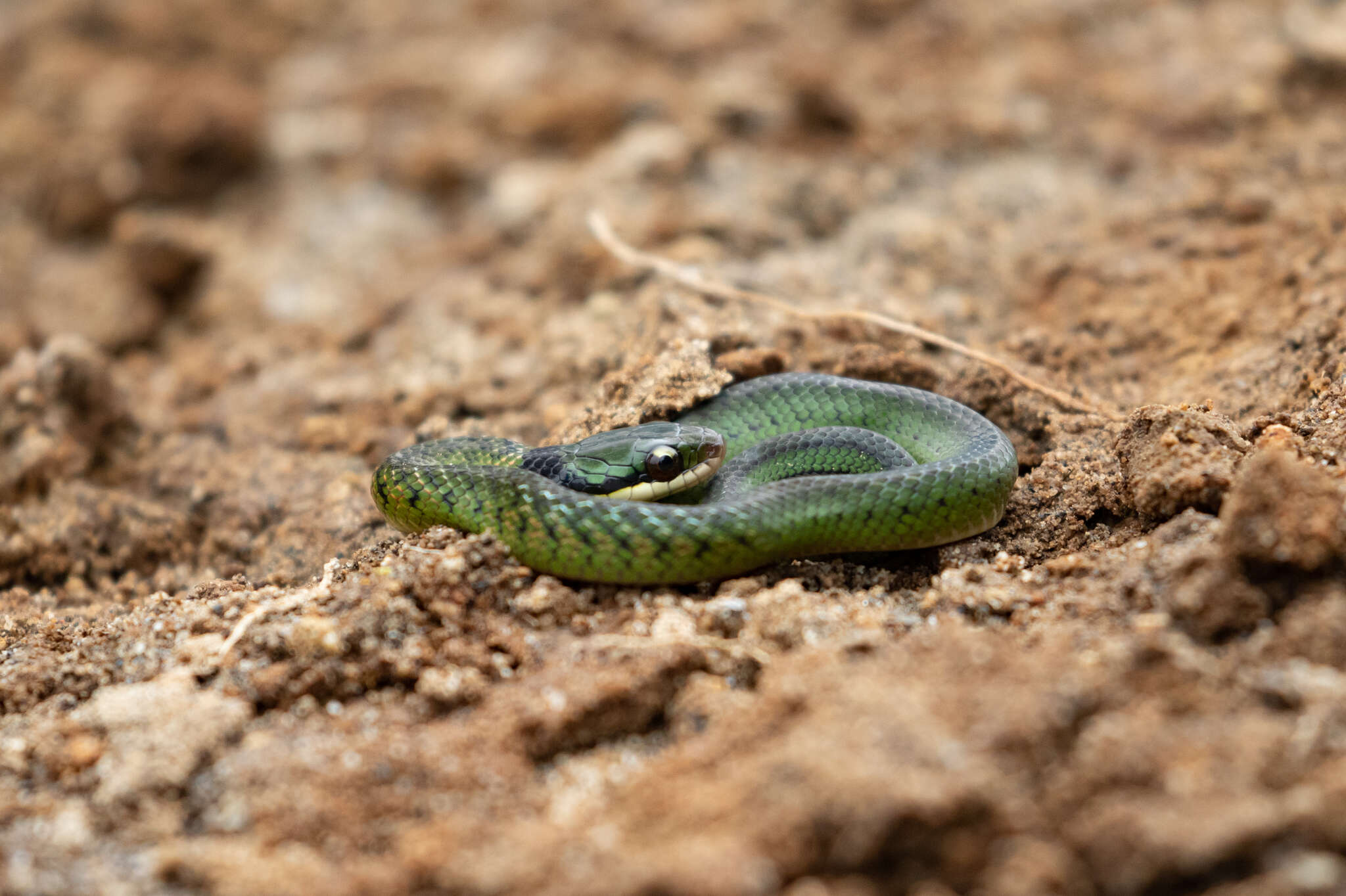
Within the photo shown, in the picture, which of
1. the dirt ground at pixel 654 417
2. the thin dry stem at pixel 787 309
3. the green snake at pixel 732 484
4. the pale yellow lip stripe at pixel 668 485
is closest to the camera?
the dirt ground at pixel 654 417

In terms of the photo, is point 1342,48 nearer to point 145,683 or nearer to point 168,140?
point 145,683

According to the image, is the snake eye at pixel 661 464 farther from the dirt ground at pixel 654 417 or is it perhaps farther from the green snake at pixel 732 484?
the dirt ground at pixel 654 417

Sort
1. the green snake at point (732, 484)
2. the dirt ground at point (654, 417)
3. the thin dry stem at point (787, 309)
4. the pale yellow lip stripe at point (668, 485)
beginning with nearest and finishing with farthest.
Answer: the dirt ground at point (654, 417), the green snake at point (732, 484), the pale yellow lip stripe at point (668, 485), the thin dry stem at point (787, 309)

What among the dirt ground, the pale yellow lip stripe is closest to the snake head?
the pale yellow lip stripe

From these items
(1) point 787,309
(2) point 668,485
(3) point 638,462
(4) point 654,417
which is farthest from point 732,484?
(1) point 787,309

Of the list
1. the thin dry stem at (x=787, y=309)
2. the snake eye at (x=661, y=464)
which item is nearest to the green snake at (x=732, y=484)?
the snake eye at (x=661, y=464)

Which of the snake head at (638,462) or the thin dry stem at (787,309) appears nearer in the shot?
the snake head at (638,462)

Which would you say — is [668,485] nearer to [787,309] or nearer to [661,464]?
[661,464]
